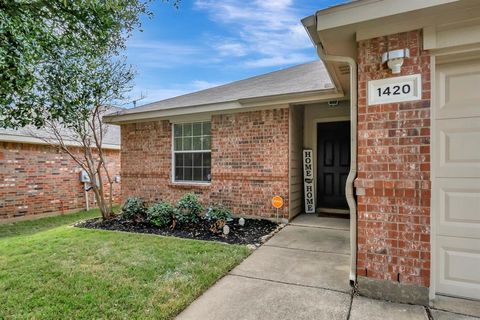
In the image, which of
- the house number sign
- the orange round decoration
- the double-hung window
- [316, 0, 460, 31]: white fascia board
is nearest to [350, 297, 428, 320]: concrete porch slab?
the house number sign

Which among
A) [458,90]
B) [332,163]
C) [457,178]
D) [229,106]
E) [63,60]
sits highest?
[63,60]

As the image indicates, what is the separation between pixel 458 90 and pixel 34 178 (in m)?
10.3

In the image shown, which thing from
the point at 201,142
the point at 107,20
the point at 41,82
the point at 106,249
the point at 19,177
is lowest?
the point at 106,249

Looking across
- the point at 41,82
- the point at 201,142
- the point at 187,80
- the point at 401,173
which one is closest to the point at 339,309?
the point at 401,173

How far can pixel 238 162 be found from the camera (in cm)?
673

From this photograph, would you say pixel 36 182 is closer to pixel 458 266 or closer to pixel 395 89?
pixel 395 89

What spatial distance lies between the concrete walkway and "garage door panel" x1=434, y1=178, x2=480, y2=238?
0.79m

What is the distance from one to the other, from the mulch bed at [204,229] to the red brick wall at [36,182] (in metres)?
2.71

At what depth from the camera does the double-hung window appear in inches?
290

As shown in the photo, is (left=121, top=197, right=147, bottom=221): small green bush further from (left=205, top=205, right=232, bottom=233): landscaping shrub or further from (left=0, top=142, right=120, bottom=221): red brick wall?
(left=0, top=142, right=120, bottom=221): red brick wall

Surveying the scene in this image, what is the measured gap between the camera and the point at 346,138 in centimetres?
693

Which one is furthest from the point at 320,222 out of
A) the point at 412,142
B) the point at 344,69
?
the point at 412,142

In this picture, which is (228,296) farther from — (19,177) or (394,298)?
(19,177)

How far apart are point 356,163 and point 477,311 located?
5.52ft
